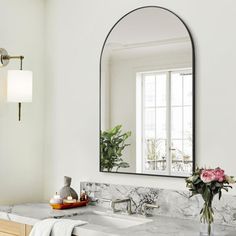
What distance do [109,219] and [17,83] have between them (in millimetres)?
1235

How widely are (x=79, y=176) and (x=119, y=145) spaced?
49cm

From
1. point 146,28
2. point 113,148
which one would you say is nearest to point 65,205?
point 113,148

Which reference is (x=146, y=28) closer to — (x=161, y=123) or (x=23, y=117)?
(x=161, y=123)

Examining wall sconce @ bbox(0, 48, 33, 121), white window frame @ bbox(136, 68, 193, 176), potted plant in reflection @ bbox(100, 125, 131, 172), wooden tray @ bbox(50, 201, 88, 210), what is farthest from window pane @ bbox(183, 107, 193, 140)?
wall sconce @ bbox(0, 48, 33, 121)

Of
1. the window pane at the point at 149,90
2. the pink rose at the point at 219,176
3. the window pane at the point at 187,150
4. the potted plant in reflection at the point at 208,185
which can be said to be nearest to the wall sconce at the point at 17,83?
the window pane at the point at 149,90

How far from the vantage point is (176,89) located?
296 centimetres

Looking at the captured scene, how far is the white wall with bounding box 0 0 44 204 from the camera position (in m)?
3.51

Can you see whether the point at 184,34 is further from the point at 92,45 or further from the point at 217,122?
the point at 92,45

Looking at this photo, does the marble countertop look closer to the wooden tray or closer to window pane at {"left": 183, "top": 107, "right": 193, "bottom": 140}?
the wooden tray

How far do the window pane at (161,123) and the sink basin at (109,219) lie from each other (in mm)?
575

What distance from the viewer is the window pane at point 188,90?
9.46ft

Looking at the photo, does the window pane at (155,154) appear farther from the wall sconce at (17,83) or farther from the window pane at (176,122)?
the wall sconce at (17,83)

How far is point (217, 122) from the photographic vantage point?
2.75 m

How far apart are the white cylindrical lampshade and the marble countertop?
32.4 inches
